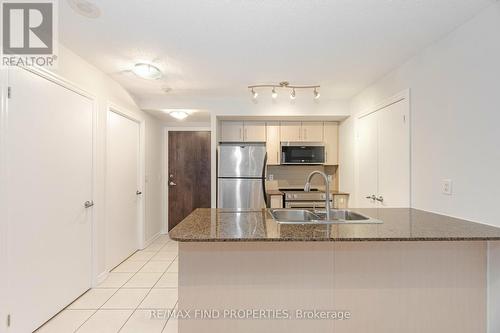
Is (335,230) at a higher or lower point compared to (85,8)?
lower

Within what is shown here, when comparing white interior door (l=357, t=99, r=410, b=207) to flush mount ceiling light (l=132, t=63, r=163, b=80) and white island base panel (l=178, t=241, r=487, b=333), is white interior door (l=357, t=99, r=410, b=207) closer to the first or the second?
white island base panel (l=178, t=241, r=487, b=333)

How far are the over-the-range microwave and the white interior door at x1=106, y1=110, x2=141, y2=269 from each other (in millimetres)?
2232

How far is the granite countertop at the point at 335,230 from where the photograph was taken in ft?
4.65

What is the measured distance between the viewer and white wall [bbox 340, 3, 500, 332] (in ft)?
5.27

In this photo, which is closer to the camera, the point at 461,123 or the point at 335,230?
the point at 335,230

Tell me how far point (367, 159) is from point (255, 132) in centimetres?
174

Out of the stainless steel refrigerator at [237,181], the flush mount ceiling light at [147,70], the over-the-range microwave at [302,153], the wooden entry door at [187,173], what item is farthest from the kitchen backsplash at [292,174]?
the flush mount ceiling light at [147,70]

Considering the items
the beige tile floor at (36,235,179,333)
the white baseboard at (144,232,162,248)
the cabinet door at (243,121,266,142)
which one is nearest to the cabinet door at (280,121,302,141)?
the cabinet door at (243,121,266,142)

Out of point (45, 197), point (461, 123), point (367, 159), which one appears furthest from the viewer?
point (367, 159)

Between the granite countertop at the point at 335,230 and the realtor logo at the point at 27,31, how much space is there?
1668mm

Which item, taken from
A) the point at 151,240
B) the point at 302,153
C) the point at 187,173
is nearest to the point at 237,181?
the point at 302,153

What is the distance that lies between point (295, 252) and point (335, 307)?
0.43 meters

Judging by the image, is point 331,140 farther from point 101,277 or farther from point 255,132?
point 101,277

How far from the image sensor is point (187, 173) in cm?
489
